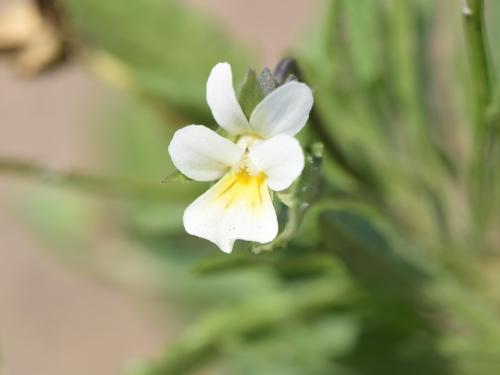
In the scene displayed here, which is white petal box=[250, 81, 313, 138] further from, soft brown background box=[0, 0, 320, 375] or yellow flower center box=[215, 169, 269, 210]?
soft brown background box=[0, 0, 320, 375]

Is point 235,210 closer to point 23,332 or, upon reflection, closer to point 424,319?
point 424,319

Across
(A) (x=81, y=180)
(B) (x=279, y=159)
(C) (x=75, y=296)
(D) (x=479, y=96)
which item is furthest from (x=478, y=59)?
(C) (x=75, y=296)

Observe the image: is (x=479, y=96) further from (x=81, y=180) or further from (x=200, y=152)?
(x=81, y=180)

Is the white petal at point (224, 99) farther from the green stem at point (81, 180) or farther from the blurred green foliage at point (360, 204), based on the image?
the green stem at point (81, 180)

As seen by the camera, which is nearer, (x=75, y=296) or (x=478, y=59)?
(x=478, y=59)

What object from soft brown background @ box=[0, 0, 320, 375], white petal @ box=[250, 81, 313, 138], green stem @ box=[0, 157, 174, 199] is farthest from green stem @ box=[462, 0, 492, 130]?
soft brown background @ box=[0, 0, 320, 375]

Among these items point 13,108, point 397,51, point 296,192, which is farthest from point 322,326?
point 13,108

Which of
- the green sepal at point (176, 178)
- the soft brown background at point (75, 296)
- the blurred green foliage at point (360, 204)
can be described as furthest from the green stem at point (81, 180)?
the soft brown background at point (75, 296)
